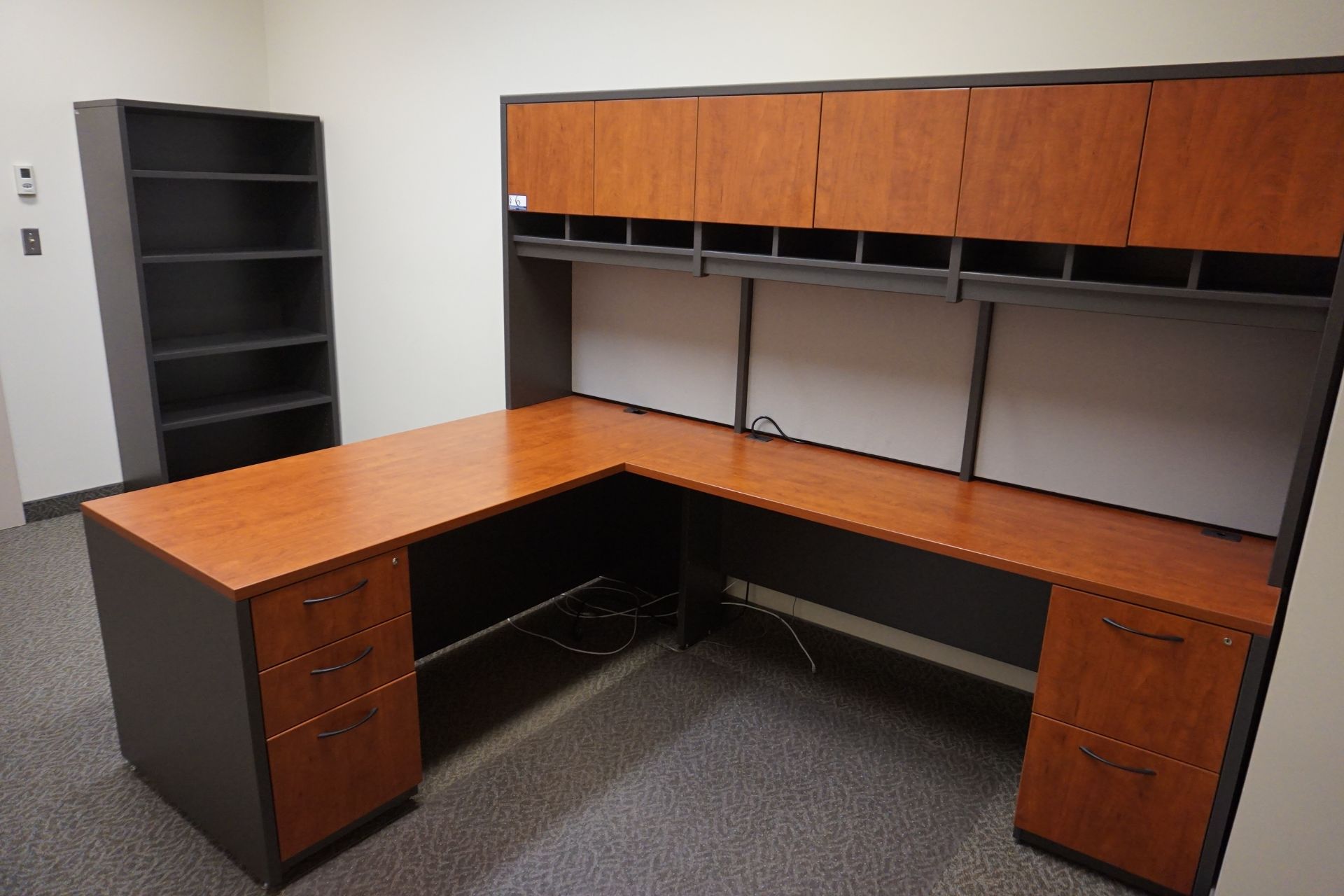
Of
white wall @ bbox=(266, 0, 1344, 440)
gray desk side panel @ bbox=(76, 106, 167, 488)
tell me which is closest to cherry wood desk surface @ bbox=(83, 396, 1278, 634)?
white wall @ bbox=(266, 0, 1344, 440)

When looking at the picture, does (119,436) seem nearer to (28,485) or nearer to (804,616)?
(28,485)

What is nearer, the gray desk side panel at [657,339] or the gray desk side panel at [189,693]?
the gray desk side panel at [189,693]

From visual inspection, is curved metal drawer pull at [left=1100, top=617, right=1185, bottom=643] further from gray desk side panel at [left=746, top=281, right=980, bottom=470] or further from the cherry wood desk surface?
gray desk side panel at [left=746, top=281, right=980, bottom=470]

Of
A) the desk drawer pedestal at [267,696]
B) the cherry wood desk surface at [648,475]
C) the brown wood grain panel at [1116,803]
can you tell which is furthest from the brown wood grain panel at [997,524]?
the desk drawer pedestal at [267,696]

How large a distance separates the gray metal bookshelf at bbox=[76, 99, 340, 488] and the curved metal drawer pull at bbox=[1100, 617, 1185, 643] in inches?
136

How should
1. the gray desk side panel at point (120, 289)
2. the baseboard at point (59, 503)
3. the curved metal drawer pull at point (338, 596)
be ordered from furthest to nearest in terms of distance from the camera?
1. the baseboard at point (59, 503)
2. the gray desk side panel at point (120, 289)
3. the curved metal drawer pull at point (338, 596)

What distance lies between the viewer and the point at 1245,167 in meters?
1.74

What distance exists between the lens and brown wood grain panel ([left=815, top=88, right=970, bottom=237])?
81.0 inches

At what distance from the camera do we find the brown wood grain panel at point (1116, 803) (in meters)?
1.81

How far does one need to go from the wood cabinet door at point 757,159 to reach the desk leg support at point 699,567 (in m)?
0.91

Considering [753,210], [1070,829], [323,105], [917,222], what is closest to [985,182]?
[917,222]

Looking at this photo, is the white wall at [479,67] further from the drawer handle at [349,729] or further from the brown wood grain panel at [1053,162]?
the drawer handle at [349,729]

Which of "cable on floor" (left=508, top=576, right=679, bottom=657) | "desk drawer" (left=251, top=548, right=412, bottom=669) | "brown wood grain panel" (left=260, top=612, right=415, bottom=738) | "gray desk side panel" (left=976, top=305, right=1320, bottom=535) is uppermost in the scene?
"gray desk side panel" (left=976, top=305, right=1320, bottom=535)

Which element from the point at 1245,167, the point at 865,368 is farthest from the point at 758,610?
the point at 1245,167
